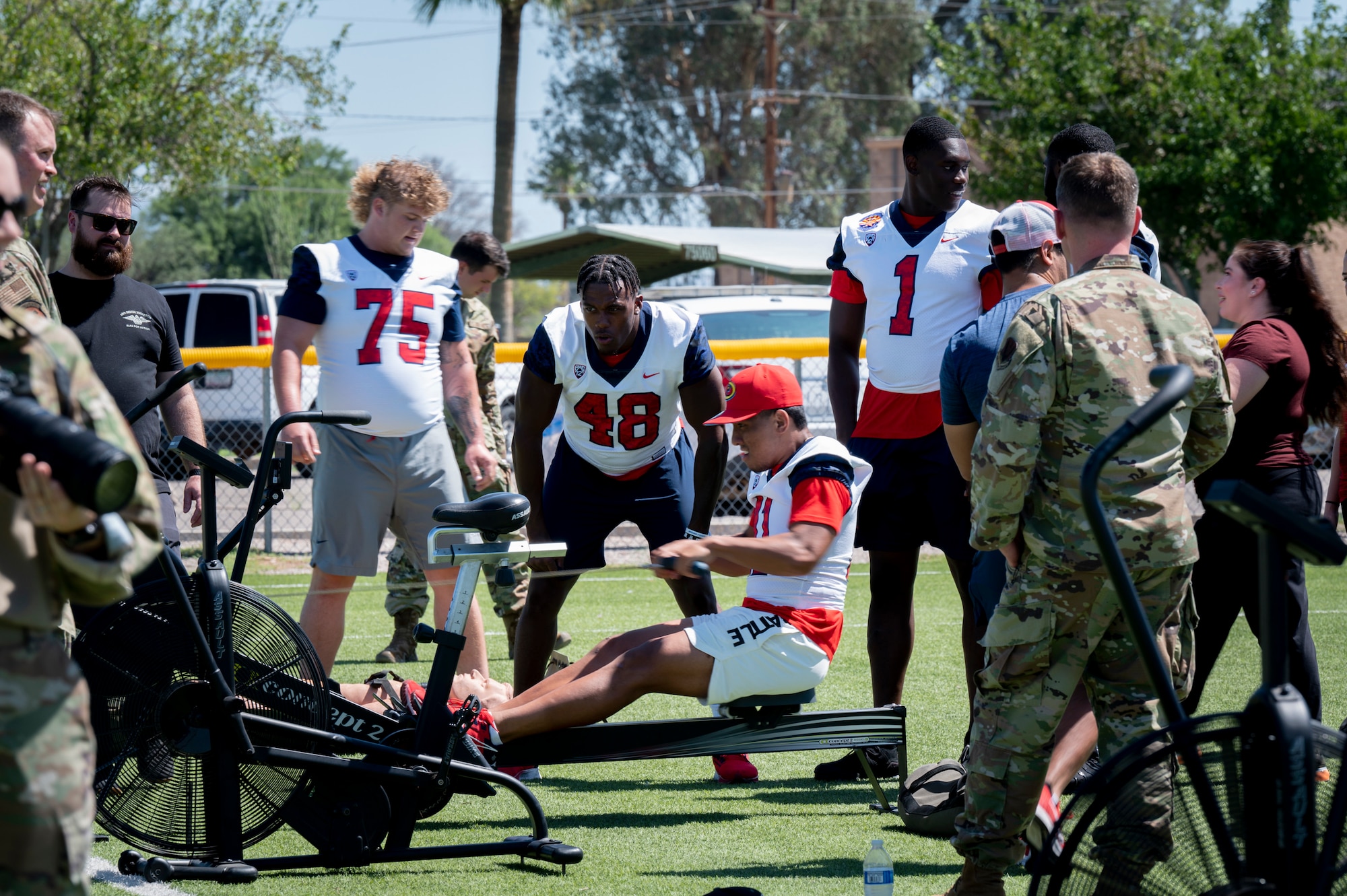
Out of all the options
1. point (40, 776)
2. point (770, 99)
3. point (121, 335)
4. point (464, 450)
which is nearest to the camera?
point (40, 776)

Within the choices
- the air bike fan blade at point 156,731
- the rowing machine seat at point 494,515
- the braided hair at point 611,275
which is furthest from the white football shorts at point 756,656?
the braided hair at point 611,275

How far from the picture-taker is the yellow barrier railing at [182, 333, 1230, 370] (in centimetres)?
1184

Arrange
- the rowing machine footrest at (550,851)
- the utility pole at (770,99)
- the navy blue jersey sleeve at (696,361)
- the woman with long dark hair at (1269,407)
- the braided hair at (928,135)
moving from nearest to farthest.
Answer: the rowing machine footrest at (550,851)
the woman with long dark hair at (1269,407)
the braided hair at (928,135)
the navy blue jersey sleeve at (696,361)
the utility pole at (770,99)

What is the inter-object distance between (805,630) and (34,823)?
275cm

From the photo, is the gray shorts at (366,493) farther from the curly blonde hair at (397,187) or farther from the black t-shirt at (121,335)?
the curly blonde hair at (397,187)

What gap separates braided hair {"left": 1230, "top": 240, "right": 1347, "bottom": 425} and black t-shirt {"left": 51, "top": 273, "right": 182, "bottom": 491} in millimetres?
3999

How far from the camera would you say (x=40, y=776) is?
2207mm

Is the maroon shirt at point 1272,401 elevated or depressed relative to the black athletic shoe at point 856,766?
elevated

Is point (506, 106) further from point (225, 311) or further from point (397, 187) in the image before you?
point (397, 187)

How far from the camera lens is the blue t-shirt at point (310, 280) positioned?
5391 mm

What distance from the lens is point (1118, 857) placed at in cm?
269

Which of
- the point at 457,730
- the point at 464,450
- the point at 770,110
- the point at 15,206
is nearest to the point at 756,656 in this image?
the point at 457,730

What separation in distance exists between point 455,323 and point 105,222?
4.82 ft

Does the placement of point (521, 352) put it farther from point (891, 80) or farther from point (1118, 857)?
point (891, 80)
